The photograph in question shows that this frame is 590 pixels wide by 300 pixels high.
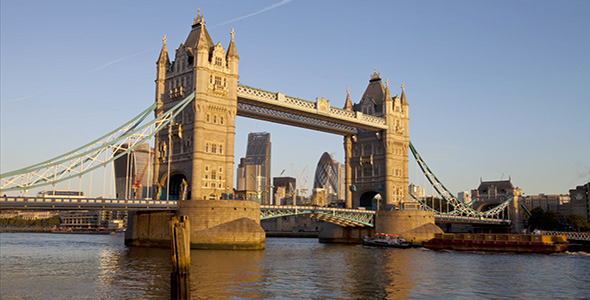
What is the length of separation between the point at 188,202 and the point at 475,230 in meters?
109

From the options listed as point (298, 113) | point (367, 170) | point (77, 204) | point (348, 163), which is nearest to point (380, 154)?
point (367, 170)

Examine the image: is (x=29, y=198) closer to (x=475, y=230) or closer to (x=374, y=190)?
(x=374, y=190)

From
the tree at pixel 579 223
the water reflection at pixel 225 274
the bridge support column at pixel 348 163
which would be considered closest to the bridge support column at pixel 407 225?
the bridge support column at pixel 348 163

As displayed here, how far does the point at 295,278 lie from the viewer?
4334 centimetres

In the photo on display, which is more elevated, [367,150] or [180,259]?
[367,150]

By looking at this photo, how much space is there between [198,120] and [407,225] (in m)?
43.9

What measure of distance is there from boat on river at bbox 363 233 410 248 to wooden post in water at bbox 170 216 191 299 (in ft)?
198

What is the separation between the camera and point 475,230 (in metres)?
156

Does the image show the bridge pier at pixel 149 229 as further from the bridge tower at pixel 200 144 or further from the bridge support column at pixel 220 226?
the bridge support column at pixel 220 226

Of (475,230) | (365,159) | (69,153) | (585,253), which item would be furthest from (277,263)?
(475,230)

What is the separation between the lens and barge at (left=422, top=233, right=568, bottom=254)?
261ft

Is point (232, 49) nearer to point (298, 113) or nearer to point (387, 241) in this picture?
point (298, 113)

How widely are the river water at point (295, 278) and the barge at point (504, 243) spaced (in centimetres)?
1892

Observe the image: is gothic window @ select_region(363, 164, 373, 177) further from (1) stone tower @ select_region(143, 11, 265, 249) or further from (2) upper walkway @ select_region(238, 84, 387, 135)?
(1) stone tower @ select_region(143, 11, 265, 249)
